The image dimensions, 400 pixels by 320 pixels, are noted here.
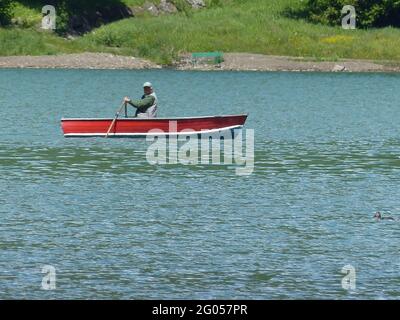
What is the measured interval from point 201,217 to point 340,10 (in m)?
102

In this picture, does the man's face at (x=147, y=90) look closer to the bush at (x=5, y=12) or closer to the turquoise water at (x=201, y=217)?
the turquoise water at (x=201, y=217)

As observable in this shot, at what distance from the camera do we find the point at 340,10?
132 meters

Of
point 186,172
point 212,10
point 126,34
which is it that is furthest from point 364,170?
point 212,10

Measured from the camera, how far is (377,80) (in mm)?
112125

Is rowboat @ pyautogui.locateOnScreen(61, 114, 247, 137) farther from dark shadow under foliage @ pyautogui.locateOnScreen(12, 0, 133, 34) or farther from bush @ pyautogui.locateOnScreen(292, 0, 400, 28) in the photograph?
bush @ pyautogui.locateOnScreen(292, 0, 400, 28)

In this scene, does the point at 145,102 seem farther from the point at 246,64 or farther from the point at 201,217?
the point at 246,64

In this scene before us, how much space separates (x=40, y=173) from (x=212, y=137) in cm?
1357

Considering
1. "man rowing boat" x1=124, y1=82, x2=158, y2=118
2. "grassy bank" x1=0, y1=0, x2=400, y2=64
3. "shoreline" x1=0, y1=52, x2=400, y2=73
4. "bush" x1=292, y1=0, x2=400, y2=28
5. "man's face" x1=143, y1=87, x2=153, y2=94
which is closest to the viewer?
"man's face" x1=143, y1=87, x2=153, y2=94

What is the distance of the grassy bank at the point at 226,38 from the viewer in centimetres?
12219

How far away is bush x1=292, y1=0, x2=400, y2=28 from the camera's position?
132m

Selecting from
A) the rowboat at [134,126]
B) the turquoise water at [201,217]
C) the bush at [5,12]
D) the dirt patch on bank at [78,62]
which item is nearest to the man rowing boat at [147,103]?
the rowboat at [134,126]

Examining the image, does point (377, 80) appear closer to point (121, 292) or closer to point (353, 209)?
point (353, 209)

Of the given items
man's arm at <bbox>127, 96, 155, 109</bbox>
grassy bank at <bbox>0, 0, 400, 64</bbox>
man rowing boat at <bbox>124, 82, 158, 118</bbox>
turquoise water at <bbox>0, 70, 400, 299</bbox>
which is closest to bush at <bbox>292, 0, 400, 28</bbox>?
grassy bank at <bbox>0, 0, 400, 64</bbox>

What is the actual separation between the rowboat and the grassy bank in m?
66.7
